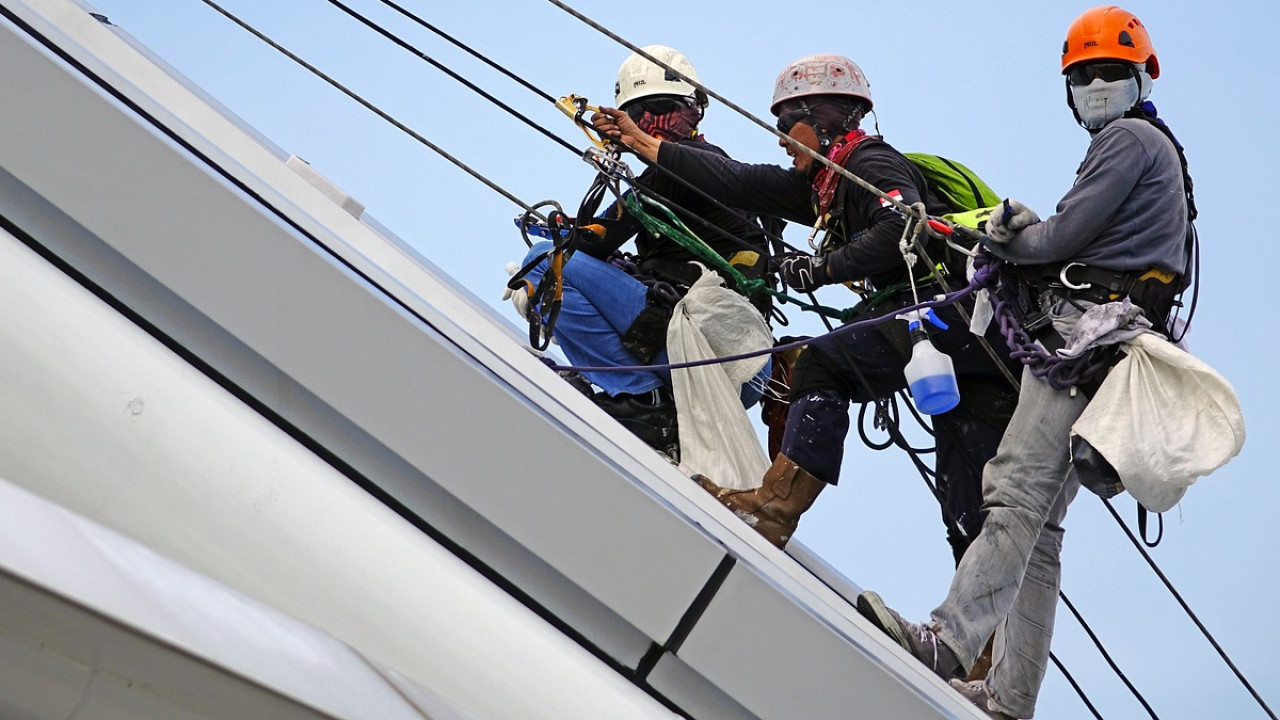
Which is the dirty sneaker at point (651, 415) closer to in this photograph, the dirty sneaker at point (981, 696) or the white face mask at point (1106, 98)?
the dirty sneaker at point (981, 696)

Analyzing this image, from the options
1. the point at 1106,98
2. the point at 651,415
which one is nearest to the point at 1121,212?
the point at 1106,98

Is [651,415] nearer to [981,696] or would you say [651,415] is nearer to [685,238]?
[685,238]

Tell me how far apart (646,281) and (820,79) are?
103 cm

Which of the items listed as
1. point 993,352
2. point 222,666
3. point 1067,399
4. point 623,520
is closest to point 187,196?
point 623,520

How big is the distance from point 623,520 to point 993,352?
2.33 meters

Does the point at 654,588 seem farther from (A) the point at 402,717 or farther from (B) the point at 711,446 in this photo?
(B) the point at 711,446

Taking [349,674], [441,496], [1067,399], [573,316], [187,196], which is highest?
[1067,399]

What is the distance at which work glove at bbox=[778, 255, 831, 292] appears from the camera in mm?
4043

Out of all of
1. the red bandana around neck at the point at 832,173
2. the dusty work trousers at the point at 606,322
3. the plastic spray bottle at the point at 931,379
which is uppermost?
the red bandana around neck at the point at 832,173

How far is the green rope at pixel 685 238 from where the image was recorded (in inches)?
182

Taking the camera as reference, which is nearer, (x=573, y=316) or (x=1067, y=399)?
(x=1067, y=399)

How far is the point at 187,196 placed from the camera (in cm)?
152

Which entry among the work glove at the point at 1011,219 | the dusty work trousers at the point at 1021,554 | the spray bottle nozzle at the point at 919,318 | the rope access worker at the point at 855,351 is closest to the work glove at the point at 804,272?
the rope access worker at the point at 855,351

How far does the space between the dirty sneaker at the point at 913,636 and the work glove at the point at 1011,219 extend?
0.95 metres
